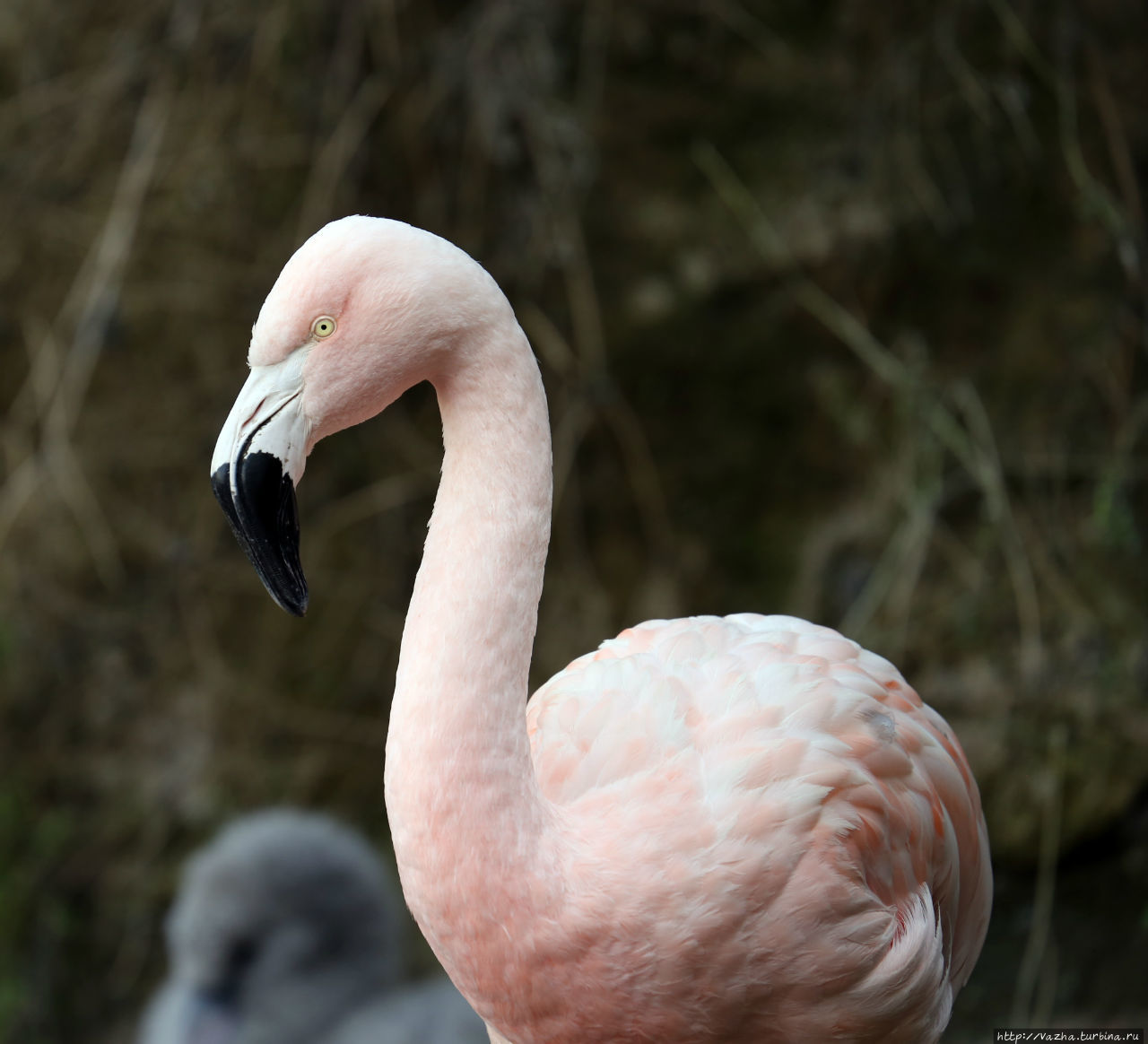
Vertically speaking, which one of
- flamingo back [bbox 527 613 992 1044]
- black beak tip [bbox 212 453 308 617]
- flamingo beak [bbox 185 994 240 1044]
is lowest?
flamingo beak [bbox 185 994 240 1044]

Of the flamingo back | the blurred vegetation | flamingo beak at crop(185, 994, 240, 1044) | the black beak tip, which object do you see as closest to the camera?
the black beak tip

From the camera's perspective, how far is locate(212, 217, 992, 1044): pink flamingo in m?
1.19

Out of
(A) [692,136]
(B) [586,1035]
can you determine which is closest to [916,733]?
(B) [586,1035]

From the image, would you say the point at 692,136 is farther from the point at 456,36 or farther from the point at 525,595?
the point at 525,595

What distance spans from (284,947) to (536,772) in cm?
111

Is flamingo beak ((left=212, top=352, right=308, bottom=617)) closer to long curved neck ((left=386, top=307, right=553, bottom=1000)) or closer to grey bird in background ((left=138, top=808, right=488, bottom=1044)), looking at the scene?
long curved neck ((left=386, top=307, right=553, bottom=1000))

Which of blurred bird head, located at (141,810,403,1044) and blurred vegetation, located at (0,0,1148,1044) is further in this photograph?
blurred vegetation, located at (0,0,1148,1044)

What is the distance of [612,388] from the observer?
118 inches

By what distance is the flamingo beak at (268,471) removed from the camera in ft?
3.75

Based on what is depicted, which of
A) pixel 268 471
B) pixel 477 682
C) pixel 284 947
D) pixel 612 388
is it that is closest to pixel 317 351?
pixel 268 471

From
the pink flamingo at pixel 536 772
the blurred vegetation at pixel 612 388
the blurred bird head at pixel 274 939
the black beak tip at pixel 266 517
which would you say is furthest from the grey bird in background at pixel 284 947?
the black beak tip at pixel 266 517

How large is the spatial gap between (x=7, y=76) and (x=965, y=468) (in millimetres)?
2671

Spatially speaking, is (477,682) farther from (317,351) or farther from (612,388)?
(612,388)

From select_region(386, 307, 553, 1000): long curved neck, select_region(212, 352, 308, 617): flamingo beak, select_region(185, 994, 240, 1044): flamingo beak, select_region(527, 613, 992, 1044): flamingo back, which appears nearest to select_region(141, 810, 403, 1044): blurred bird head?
select_region(185, 994, 240, 1044): flamingo beak
